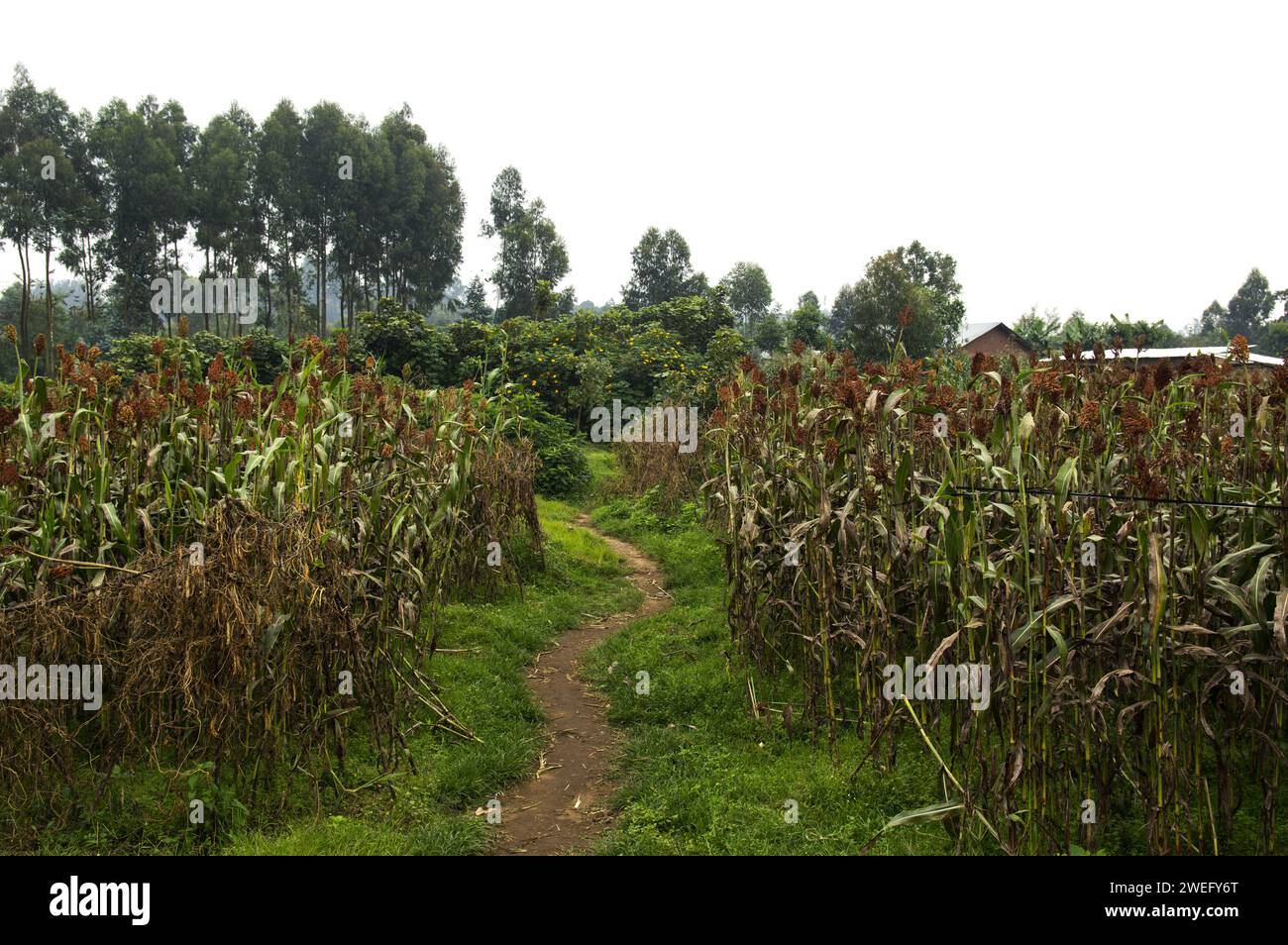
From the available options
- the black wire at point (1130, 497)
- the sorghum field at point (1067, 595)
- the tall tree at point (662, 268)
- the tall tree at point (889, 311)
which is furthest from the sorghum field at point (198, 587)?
the tall tree at point (662, 268)

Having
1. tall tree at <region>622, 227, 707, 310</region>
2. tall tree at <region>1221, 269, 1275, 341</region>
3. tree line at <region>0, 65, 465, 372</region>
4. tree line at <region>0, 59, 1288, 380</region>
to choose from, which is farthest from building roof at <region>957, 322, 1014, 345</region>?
tall tree at <region>1221, 269, 1275, 341</region>

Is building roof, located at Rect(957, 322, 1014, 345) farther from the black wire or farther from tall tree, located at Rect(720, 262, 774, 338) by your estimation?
the black wire

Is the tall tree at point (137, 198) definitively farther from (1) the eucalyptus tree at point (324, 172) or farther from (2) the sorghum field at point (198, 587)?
(2) the sorghum field at point (198, 587)

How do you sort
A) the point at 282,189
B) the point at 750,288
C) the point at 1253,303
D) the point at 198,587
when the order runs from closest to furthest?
the point at 198,587 < the point at 282,189 < the point at 750,288 < the point at 1253,303

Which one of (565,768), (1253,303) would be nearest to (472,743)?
(565,768)

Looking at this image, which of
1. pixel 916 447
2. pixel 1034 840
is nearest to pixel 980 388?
pixel 916 447

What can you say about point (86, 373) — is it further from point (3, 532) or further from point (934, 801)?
point (934, 801)

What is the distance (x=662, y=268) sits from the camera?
4222 centimetres

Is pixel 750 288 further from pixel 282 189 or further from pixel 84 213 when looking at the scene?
pixel 84 213

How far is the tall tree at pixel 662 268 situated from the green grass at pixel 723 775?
36664 millimetres

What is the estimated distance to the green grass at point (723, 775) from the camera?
385 cm

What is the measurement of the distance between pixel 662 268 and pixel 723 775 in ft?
129

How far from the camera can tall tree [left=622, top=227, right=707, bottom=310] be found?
4203cm
